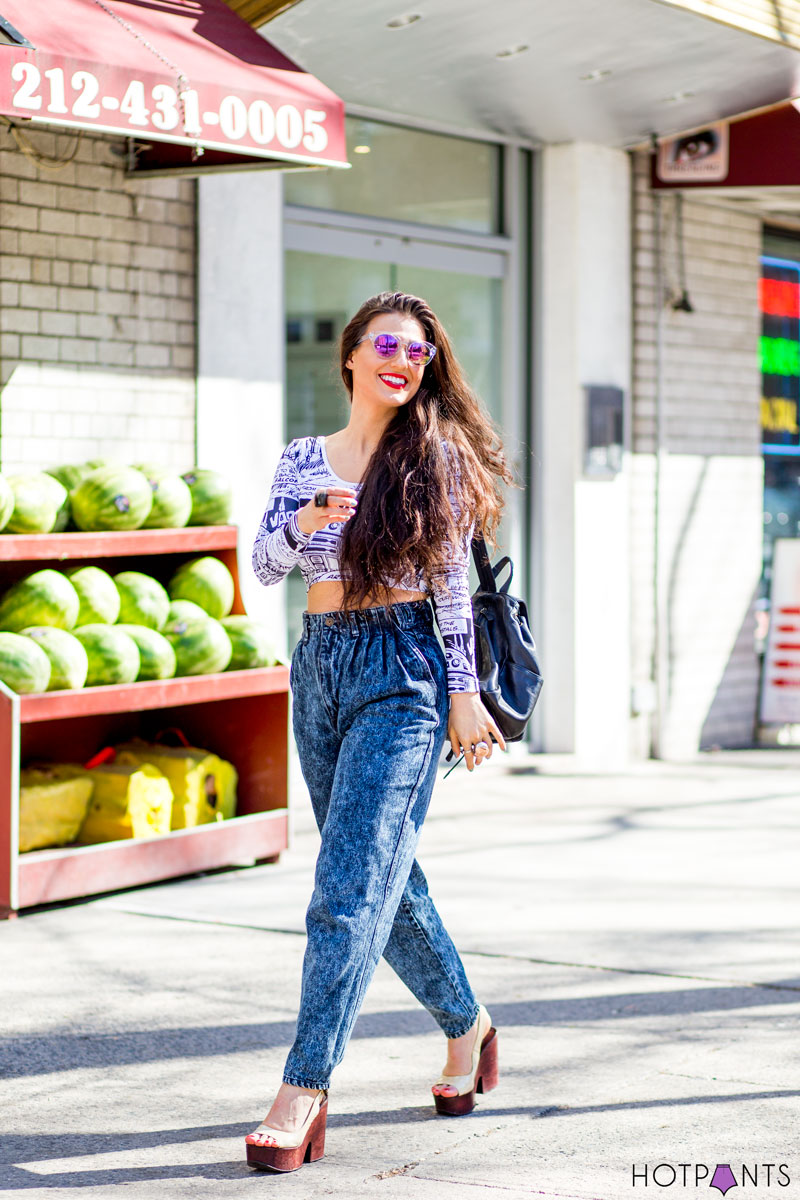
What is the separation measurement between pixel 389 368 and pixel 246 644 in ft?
10.7

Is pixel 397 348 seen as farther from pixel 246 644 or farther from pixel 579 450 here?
pixel 579 450

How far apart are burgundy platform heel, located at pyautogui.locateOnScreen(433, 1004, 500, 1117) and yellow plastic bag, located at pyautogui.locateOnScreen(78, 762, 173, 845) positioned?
2668mm

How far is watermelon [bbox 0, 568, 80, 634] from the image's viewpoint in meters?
6.24

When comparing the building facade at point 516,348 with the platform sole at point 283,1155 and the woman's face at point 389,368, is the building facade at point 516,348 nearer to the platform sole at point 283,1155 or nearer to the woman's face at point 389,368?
the woman's face at point 389,368

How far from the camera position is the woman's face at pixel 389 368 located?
3795 millimetres

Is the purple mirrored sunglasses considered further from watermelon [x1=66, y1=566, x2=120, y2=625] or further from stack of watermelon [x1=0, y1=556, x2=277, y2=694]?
watermelon [x1=66, y1=566, x2=120, y2=625]

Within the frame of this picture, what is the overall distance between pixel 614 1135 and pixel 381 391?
71.4 inches

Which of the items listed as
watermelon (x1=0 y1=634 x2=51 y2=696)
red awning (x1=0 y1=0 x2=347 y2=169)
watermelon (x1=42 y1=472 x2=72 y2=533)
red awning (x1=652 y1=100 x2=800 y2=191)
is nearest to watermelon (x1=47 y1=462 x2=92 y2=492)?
watermelon (x1=42 y1=472 x2=72 y2=533)

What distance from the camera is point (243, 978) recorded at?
5.30 metres

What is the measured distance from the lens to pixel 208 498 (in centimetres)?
698

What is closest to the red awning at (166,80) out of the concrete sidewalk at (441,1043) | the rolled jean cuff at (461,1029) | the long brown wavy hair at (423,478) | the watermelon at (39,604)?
the watermelon at (39,604)

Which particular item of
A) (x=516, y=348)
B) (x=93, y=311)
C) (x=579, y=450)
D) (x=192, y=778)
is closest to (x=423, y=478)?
(x=192, y=778)

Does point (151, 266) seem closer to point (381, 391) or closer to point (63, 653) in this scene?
point (63, 653)

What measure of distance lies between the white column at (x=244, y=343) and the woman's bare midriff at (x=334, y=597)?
424 centimetres
